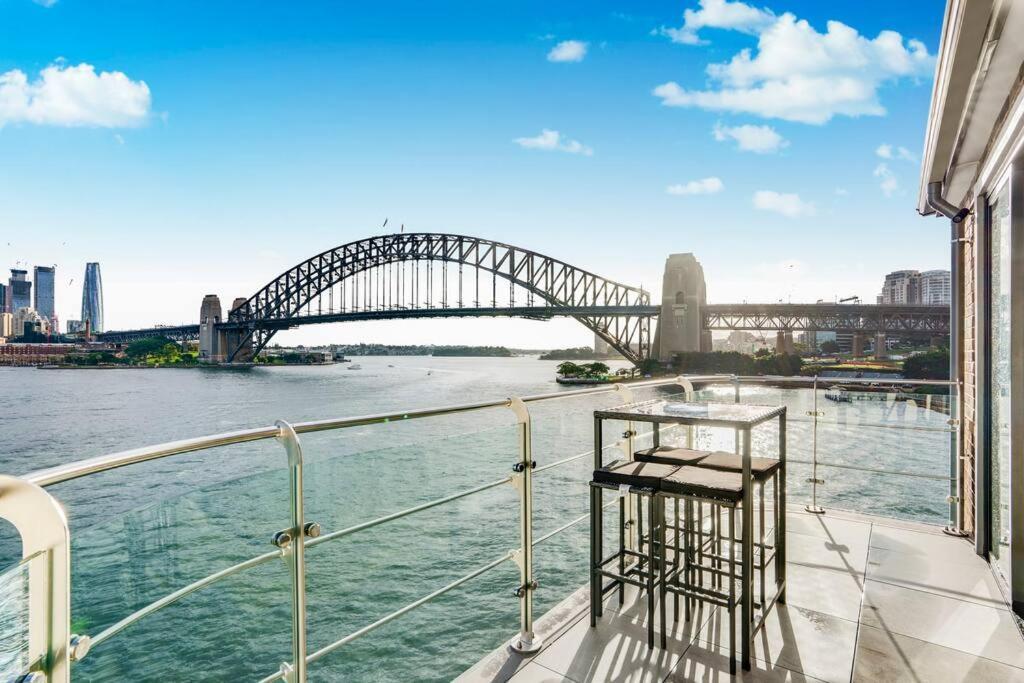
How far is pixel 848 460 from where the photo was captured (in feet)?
13.0

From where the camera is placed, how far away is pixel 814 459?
382cm

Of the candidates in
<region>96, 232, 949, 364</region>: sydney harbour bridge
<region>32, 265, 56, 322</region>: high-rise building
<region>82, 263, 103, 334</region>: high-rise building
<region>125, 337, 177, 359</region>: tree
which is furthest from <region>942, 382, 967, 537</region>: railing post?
<region>82, 263, 103, 334</region>: high-rise building

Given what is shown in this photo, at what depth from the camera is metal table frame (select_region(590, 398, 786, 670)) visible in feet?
6.12

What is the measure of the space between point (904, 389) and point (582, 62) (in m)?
12.8

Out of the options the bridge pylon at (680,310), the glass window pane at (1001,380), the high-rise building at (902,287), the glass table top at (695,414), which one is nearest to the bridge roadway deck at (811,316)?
the bridge pylon at (680,310)

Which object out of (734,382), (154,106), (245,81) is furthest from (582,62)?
(154,106)

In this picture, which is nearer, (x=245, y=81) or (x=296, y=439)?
(x=296, y=439)

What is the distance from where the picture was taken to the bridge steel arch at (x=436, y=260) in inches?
1823

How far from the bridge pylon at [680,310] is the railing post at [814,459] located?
1316 inches

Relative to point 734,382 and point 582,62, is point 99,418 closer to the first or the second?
point 582,62

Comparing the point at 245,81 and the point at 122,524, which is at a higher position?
the point at 245,81

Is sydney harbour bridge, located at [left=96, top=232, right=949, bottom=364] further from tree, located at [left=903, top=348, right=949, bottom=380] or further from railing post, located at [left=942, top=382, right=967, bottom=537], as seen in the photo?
railing post, located at [left=942, top=382, right=967, bottom=537]

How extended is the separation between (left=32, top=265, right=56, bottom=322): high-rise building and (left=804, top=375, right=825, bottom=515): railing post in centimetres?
14742

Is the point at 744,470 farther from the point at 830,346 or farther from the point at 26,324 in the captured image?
the point at 26,324
